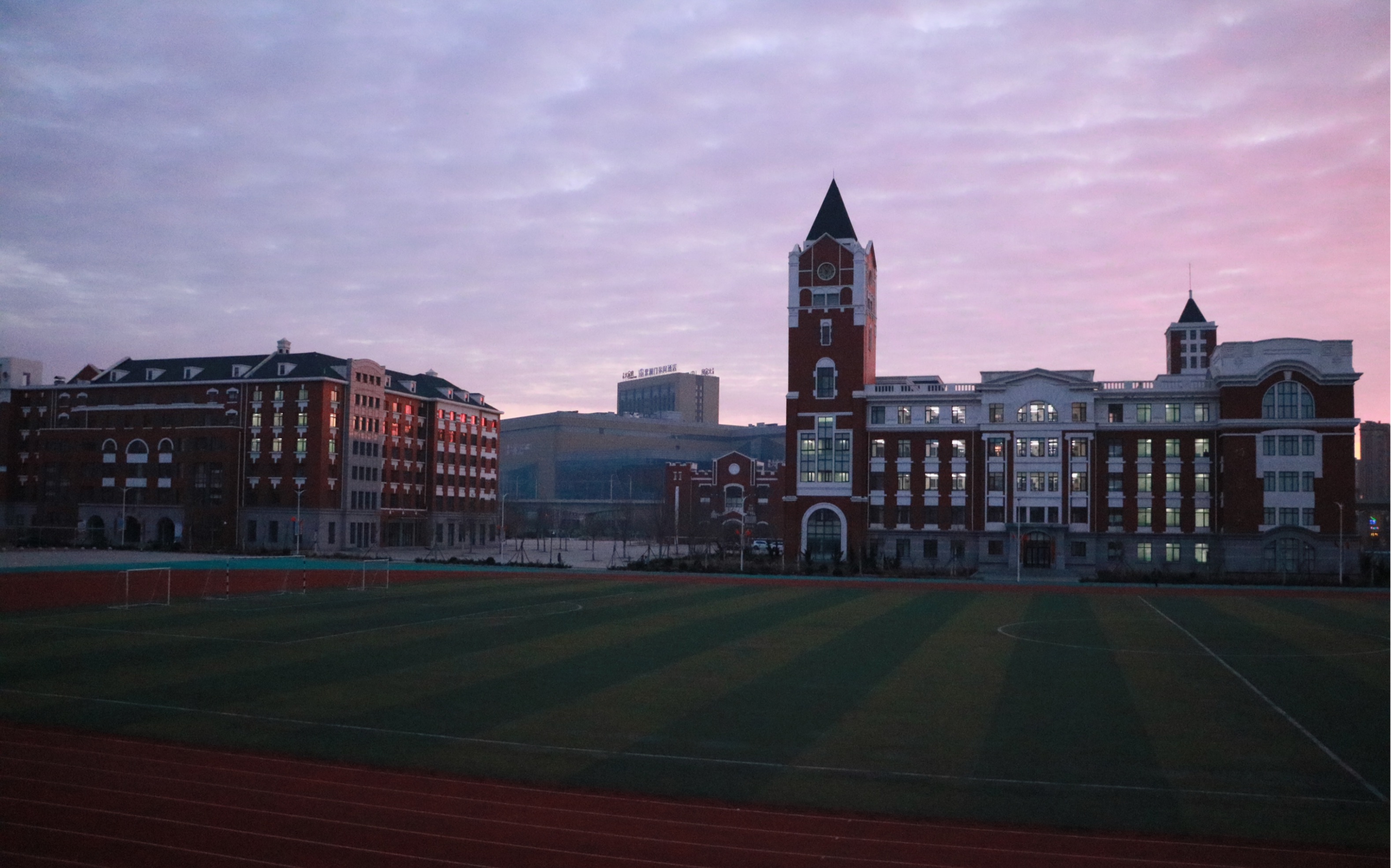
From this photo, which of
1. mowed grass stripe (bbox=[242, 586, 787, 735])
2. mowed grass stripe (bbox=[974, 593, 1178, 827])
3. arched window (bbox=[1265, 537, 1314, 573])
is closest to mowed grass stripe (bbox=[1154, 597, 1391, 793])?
mowed grass stripe (bbox=[974, 593, 1178, 827])

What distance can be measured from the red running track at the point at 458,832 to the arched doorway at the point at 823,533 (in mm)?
81742

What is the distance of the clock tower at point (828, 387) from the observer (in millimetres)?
98562

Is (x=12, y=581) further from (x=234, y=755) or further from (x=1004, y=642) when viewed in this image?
(x=1004, y=642)

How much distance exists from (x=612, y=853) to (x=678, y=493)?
148 m

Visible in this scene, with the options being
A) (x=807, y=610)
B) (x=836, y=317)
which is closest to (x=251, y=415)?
(x=836, y=317)

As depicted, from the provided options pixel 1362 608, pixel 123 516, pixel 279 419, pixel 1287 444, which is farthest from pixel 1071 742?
pixel 123 516

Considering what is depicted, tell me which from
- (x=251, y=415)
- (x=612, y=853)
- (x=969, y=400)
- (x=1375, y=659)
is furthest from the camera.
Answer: (x=251, y=415)

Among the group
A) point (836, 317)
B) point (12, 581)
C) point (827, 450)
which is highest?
point (836, 317)

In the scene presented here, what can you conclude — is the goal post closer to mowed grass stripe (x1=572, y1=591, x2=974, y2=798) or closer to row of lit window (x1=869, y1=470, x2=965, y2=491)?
mowed grass stripe (x1=572, y1=591, x2=974, y2=798)

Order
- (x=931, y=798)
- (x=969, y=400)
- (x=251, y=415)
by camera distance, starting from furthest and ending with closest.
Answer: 1. (x=251, y=415)
2. (x=969, y=400)
3. (x=931, y=798)

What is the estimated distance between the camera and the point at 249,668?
29984mm

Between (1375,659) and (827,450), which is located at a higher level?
(827,450)

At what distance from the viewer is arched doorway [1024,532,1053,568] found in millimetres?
91750

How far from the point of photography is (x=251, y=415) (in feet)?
389
